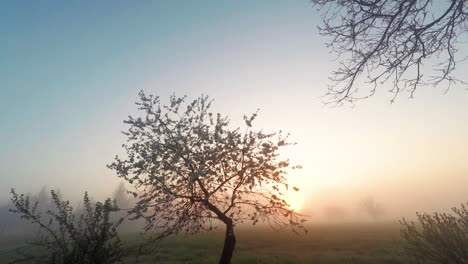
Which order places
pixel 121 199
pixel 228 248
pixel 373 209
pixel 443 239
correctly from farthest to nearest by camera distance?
pixel 373 209, pixel 121 199, pixel 228 248, pixel 443 239

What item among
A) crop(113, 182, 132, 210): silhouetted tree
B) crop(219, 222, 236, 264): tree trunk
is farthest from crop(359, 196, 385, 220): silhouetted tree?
crop(219, 222, 236, 264): tree trunk

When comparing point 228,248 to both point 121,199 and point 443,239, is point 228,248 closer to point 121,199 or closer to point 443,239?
point 443,239

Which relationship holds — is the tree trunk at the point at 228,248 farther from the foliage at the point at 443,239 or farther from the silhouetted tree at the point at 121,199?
the silhouetted tree at the point at 121,199

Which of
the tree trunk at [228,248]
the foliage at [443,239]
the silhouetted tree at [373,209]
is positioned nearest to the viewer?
the foliage at [443,239]

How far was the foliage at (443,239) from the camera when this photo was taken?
9594 mm

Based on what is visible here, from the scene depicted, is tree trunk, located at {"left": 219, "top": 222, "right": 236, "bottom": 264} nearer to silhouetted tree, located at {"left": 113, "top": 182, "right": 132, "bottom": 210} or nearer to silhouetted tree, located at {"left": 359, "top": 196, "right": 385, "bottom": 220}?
silhouetted tree, located at {"left": 113, "top": 182, "right": 132, "bottom": 210}

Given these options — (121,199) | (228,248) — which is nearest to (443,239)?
(228,248)

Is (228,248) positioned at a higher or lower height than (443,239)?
lower

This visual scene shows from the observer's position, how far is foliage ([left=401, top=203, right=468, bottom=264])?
959 centimetres

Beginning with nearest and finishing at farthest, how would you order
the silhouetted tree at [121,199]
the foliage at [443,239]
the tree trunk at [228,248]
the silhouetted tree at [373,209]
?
1. the foliage at [443,239]
2. the tree trunk at [228,248]
3. the silhouetted tree at [121,199]
4. the silhouetted tree at [373,209]

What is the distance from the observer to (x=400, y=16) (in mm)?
6203

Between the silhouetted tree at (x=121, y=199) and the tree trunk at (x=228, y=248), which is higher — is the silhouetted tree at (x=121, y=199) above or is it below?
above

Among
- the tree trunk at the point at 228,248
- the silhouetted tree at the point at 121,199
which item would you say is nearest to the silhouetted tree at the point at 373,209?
the silhouetted tree at the point at 121,199

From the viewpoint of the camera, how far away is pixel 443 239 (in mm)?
9984
